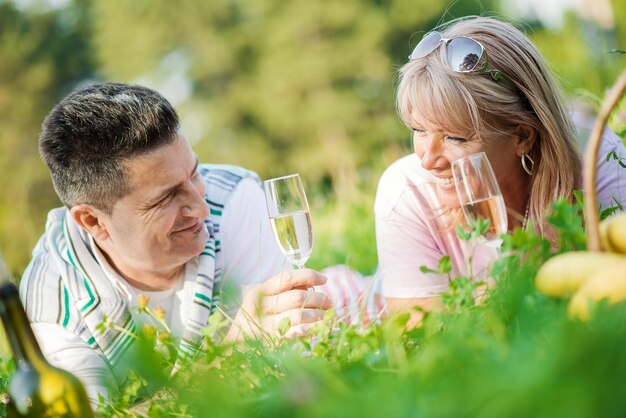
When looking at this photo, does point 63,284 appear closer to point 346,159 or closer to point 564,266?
point 564,266

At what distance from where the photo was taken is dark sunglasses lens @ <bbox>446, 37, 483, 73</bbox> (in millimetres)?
2504

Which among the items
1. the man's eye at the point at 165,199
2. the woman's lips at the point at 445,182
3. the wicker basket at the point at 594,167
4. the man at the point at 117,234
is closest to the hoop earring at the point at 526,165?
the woman's lips at the point at 445,182

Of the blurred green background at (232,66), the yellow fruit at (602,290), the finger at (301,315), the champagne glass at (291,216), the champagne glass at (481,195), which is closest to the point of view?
the yellow fruit at (602,290)

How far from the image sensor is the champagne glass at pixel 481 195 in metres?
1.68

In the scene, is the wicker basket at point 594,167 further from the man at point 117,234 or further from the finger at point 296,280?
the man at point 117,234

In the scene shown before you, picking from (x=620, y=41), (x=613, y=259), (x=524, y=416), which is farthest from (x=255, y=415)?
(x=620, y=41)

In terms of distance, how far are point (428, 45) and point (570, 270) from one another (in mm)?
1563

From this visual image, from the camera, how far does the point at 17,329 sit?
1.39 metres

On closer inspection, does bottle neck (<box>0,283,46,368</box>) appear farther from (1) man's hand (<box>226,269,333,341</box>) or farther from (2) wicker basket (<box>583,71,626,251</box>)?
(2) wicker basket (<box>583,71,626,251</box>)

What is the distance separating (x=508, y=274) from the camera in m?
1.37

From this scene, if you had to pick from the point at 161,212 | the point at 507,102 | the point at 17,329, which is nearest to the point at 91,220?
the point at 161,212

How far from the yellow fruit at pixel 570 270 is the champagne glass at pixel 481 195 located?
441mm

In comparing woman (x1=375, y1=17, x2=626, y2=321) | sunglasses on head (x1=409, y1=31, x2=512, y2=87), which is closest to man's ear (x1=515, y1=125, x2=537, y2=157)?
woman (x1=375, y1=17, x2=626, y2=321)

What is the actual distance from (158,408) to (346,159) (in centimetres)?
475
